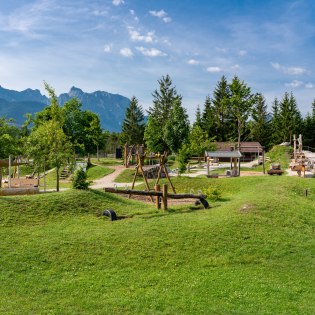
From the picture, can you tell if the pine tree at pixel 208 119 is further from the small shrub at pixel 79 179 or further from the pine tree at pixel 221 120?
the small shrub at pixel 79 179

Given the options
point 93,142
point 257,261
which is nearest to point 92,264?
point 257,261

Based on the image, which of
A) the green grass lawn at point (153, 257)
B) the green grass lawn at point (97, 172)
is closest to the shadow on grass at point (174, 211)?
the green grass lawn at point (153, 257)

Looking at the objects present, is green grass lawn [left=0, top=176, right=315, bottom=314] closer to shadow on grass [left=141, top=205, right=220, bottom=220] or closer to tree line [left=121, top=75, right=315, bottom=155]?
shadow on grass [left=141, top=205, right=220, bottom=220]

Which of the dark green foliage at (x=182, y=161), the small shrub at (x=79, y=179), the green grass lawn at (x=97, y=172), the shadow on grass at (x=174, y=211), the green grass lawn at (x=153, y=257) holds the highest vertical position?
the dark green foliage at (x=182, y=161)

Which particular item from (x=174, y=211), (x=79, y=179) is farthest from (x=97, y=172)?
(x=174, y=211)

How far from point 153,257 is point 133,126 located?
59.9m

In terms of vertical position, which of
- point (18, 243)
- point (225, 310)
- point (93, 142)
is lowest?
point (225, 310)

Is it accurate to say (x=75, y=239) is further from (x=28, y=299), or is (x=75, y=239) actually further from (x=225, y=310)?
(x=225, y=310)

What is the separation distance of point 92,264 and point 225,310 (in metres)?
4.98

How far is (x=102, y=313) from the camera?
9.51 metres

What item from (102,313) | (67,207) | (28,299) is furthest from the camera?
(67,207)

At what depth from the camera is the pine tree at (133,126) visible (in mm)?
70875

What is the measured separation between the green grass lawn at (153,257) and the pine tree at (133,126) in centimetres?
5131

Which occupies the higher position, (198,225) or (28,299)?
(198,225)
